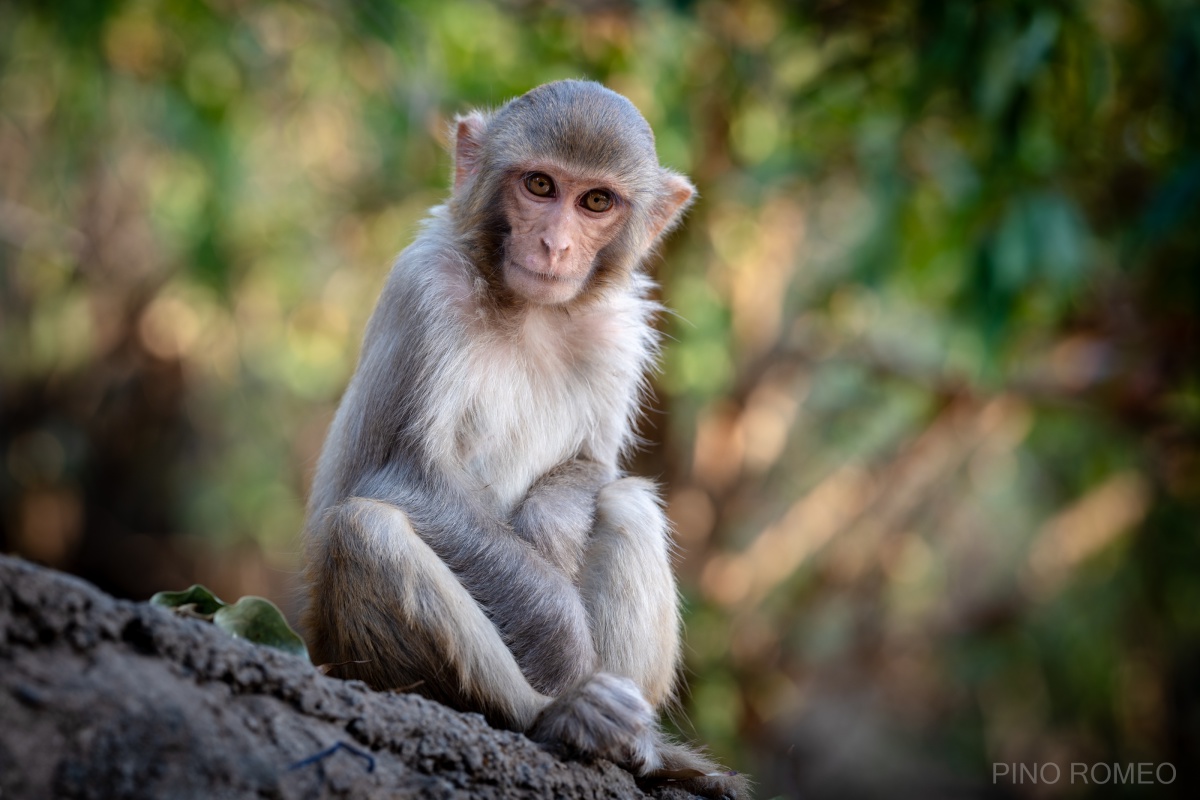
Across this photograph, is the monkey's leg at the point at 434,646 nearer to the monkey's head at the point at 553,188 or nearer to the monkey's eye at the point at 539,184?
the monkey's head at the point at 553,188

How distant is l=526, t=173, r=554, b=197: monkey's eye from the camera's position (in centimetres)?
466

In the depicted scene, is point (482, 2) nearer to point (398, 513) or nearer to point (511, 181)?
point (511, 181)

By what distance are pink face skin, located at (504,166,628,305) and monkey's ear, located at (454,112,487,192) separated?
0.36 meters

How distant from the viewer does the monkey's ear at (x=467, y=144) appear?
4930 millimetres

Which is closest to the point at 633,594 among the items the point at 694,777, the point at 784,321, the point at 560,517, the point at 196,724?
the point at 560,517

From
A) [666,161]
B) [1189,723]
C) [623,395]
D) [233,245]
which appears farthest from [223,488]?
[1189,723]

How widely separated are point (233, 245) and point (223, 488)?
3835 mm

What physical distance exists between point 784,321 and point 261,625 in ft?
25.1

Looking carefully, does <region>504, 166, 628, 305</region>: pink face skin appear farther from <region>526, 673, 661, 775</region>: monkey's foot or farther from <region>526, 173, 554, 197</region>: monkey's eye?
<region>526, 673, 661, 775</region>: monkey's foot

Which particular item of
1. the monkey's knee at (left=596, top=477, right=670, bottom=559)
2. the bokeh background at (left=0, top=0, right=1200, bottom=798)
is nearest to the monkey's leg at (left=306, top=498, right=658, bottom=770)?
the monkey's knee at (left=596, top=477, right=670, bottom=559)

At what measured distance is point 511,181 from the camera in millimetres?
4660

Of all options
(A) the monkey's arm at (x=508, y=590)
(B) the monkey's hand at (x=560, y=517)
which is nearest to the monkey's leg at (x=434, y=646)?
(A) the monkey's arm at (x=508, y=590)

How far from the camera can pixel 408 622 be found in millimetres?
3967

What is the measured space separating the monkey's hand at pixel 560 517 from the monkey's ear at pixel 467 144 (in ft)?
3.97
